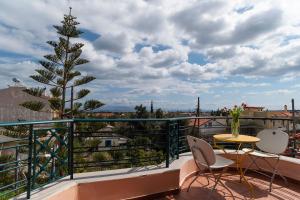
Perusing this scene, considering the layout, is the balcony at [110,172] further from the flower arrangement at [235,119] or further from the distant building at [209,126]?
the distant building at [209,126]

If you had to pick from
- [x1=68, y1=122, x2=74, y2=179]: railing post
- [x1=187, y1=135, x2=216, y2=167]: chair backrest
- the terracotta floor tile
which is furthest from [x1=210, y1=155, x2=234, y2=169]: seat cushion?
[x1=68, y1=122, x2=74, y2=179]: railing post

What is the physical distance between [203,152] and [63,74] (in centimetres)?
907

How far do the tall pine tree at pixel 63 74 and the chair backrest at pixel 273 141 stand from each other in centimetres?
835

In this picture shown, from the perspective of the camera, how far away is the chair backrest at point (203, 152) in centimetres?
293

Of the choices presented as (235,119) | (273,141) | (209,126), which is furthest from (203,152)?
(209,126)

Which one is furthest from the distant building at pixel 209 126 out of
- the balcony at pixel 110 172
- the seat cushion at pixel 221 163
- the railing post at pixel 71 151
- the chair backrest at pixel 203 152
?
the railing post at pixel 71 151

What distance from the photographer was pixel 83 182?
9.26 feet

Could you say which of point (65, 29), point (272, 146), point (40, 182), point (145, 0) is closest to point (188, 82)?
point (65, 29)

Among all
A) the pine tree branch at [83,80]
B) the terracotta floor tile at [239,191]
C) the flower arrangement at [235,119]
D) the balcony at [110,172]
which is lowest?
the terracotta floor tile at [239,191]

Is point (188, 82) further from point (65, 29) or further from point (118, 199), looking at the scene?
point (118, 199)

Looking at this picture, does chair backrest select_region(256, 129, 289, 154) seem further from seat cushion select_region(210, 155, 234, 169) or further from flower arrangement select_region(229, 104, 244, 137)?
seat cushion select_region(210, 155, 234, 169)

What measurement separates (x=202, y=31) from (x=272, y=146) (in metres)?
5.43

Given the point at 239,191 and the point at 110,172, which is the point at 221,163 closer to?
the point at 239,191

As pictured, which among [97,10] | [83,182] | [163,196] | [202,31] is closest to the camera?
[83,182]
